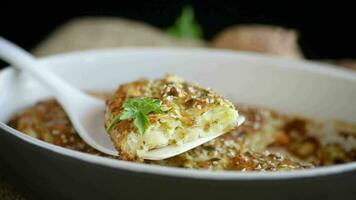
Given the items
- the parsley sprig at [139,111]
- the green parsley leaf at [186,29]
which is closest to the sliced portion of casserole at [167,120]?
the parsley sprig at [139,111]

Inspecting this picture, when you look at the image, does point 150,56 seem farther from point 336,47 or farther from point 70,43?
point 336,47

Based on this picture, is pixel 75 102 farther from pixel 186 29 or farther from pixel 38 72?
pixel 186 29

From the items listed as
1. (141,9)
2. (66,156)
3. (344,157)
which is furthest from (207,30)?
(66,156)

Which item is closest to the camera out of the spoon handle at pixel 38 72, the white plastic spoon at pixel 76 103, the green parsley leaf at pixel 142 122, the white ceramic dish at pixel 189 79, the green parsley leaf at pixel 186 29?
the white ceramic dish at pixel 189 79

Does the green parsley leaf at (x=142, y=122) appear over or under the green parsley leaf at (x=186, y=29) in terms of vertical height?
under

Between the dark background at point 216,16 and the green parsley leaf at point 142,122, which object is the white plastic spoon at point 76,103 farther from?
the dark background at point 216,16

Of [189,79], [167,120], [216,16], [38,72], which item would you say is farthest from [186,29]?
[167,120]

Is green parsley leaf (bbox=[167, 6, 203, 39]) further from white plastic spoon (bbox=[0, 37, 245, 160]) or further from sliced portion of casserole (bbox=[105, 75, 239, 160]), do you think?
sliced portion of casserole (bbox=[105, 75, 239, 160])

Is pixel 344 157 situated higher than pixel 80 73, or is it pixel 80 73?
pixel 80 73
